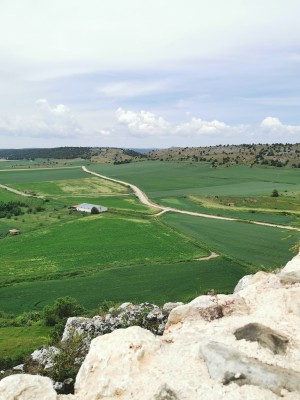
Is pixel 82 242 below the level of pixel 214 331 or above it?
below

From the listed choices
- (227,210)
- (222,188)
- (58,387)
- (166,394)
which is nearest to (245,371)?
(166,394)

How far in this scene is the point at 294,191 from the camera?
114875 mm

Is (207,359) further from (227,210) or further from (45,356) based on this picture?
(227,210)

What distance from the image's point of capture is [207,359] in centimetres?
1375

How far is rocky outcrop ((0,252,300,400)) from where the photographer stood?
12.5m

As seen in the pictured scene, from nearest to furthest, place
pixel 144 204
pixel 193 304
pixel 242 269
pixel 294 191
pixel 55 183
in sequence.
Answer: pixel 193 304, pixel 242 269, pixel 144 204, pixel 294 191, pixel 55 183

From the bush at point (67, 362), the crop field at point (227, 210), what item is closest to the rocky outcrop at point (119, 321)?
the bush at point (67, 362)

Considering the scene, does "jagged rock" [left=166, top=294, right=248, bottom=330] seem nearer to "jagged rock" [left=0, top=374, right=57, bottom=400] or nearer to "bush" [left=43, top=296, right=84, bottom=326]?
"jagged rock" [left=0, top=374, right=57, bottom=400]

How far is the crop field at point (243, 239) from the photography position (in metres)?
54.4

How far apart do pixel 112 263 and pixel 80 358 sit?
3095 centimetres

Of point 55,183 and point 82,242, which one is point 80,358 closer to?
point 82,242

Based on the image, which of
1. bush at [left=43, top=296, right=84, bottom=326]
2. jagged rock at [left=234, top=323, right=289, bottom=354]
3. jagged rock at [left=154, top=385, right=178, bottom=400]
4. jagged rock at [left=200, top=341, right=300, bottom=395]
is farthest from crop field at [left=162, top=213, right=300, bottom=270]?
jagged rock at [left=154, top=385, right=178, bottom=400]

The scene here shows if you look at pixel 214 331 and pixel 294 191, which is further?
pixel 294 191

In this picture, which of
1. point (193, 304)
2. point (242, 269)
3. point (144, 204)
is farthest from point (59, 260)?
point (144, 204)
